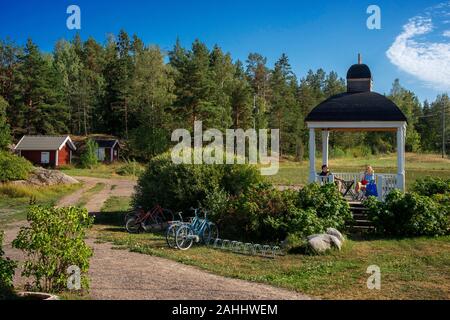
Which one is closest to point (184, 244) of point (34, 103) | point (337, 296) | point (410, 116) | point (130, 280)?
point (130, 280)

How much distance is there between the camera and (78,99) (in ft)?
232

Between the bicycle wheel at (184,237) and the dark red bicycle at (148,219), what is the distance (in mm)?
2928

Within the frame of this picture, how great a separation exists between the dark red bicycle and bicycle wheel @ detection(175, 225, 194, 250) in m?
2.93

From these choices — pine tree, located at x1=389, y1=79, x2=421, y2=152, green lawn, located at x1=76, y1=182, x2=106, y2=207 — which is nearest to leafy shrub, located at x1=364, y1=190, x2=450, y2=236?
green lawn, located at x1=76, y1=182, x2=106, y2=207

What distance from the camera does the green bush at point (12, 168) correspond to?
2827cm

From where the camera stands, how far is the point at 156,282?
8555 mm

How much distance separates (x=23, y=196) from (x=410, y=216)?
2103cm

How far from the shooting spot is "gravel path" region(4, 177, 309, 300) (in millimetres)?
7668

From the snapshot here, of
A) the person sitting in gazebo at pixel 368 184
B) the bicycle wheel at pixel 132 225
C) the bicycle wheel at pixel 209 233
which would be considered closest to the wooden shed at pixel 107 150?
the bicycle wheel at pixel 132 225

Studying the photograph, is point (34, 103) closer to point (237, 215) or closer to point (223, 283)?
point (237, 215)

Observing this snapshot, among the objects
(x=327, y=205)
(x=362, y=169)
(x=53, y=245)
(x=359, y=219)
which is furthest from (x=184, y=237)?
(x=362, y=169)

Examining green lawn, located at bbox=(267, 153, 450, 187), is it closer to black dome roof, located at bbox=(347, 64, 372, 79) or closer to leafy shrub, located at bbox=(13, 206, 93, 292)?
black dome roof, located at bbox=(347, 64, 372, 79)

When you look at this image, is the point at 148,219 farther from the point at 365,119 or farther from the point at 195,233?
the point at 365,119

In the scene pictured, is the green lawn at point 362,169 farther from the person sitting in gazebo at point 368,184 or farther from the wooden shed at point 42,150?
the wooden shed at point 42,150
